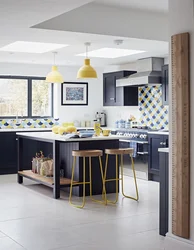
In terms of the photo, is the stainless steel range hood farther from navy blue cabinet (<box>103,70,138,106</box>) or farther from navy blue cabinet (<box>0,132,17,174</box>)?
navy blue cabinet (<box>0,132,17,174</box>)

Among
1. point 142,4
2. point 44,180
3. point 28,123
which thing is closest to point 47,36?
point 142,4

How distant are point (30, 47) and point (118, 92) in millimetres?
2507

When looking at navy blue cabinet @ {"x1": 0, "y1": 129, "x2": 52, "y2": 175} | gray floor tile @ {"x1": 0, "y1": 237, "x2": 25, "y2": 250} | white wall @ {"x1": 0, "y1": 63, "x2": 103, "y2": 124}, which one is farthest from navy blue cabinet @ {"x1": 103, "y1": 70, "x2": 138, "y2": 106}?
gray floor tile @ {"x1": 0, "y1": 237, "x2": 25, "y2": 250}

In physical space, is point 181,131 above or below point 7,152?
above

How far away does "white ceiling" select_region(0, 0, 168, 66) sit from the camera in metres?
4.45

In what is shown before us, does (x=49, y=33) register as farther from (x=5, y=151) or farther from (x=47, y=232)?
(x=5, y=151)

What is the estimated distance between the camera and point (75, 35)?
20.2 ft

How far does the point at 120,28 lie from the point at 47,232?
3017 millimetres

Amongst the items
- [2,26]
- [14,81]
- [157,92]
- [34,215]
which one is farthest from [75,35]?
[14,81]

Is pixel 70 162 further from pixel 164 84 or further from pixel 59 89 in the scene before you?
pixel 59 89

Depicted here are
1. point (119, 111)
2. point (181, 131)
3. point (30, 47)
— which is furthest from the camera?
point (119, 111)

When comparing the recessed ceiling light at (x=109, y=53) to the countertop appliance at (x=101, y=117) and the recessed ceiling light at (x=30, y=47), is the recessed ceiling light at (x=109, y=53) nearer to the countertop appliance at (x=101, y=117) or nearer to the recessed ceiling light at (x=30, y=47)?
the recessed ceiling light at (x=30, y=47)

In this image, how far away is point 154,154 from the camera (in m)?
8.20

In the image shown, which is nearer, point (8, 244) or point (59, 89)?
point (8, 244)
